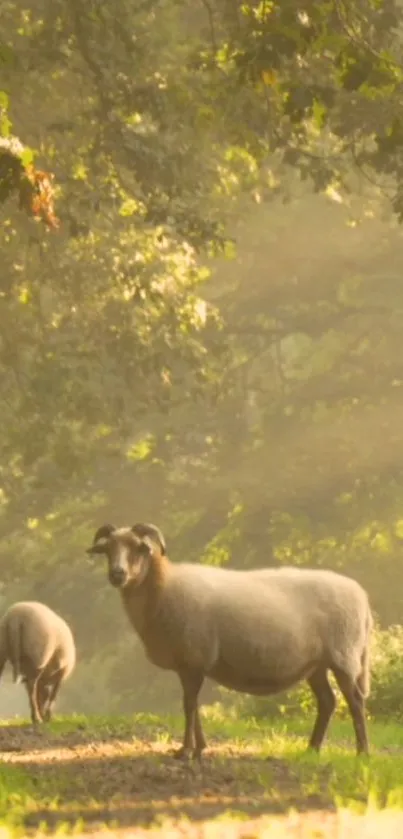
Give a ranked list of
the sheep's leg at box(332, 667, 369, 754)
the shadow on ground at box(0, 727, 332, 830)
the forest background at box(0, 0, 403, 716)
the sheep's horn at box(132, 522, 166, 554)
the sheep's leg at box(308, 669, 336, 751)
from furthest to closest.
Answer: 1. the forest background at box(0, 0, 403, 716)
2. the sheep's leg at box(308, 669, 336, 751)
3. the sheep's leg at box(332, 667, 369, 754)
4. the sheep's horn at box(132, 522, 166, 554)
5. the shadow on ground at box(0, 727, 332, 830)

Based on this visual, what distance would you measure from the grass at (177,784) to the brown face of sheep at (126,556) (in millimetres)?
1446

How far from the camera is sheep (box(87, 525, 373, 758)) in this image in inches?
460

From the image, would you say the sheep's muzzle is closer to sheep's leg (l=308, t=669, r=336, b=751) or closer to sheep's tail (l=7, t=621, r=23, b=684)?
sheep's leg (l=308, t=669, r=336, b=751)

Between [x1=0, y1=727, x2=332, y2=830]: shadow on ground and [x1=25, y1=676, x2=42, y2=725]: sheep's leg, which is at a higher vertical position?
[x1=25, y1=676, x2=42, y2=725]: sheep's leg

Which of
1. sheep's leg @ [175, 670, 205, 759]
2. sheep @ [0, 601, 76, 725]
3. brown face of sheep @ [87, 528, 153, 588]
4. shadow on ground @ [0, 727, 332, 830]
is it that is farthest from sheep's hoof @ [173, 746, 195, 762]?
sheep @ [0, 601, 76, 725]

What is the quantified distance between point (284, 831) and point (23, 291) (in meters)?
18.6

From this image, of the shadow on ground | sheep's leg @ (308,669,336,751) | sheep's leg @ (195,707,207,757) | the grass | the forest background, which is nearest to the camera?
the grass

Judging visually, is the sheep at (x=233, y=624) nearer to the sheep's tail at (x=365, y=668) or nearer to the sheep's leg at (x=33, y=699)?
the sheep's tail at (x=365, y=668)

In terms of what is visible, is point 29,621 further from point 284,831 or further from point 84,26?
point 284,831

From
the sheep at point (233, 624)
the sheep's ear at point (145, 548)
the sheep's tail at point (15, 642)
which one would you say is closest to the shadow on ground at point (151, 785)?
the sheep at point (233, 624)

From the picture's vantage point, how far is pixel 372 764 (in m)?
11.4

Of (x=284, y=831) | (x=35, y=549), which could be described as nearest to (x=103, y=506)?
(x=35, y=549)

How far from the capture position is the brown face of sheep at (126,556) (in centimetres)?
1167

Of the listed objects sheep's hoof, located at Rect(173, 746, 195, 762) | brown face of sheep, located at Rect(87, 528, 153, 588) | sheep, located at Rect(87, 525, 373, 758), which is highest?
brown face of sheep, located at Rect(87, 528, 153, 588)
